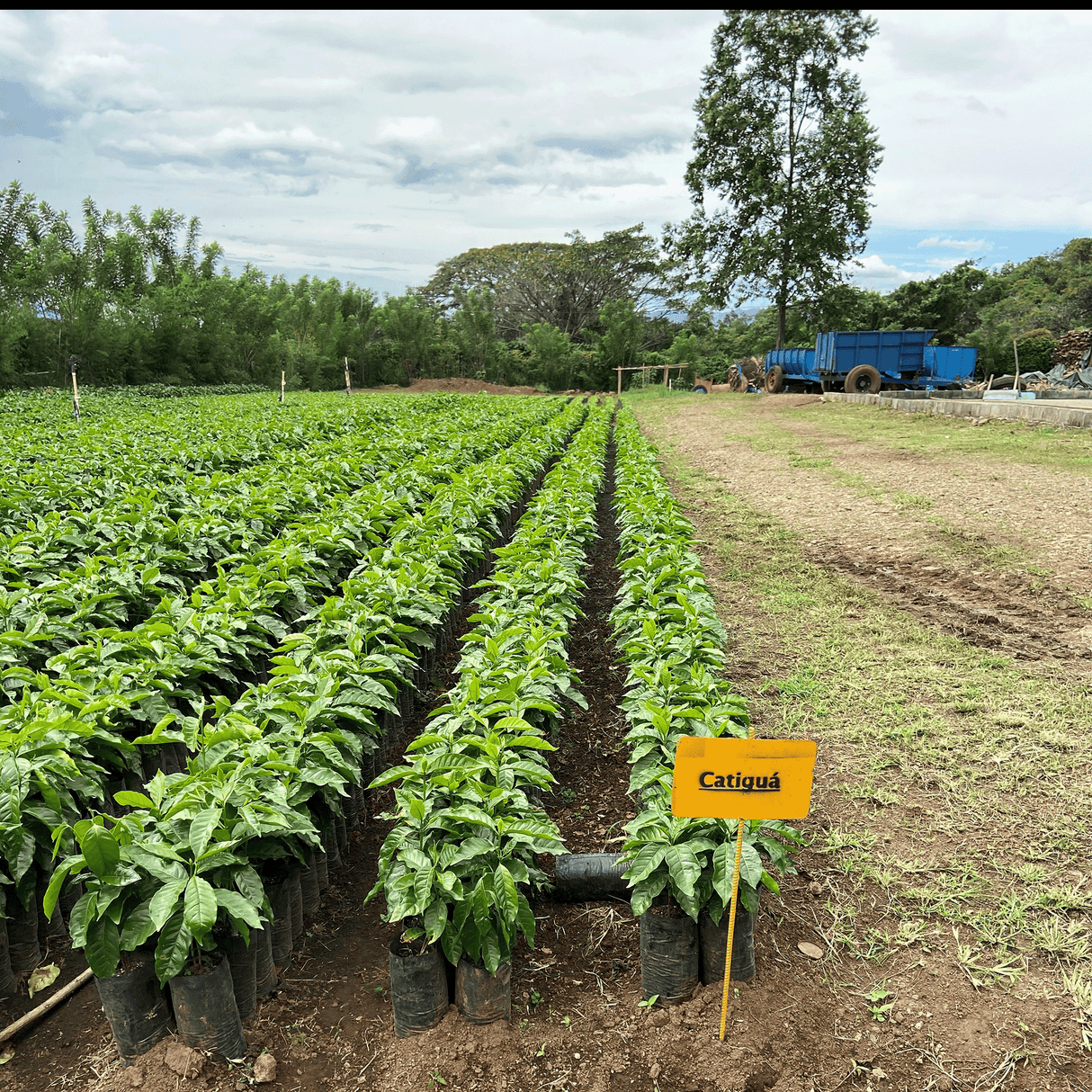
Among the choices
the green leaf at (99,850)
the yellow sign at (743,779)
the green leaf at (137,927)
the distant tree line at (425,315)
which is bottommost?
the green leaf at (137,927)

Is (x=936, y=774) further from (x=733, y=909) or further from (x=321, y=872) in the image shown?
(x=321, y=872)

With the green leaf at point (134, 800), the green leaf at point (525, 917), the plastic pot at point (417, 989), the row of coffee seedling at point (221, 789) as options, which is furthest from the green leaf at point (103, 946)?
the green leaf at point (525, 917)

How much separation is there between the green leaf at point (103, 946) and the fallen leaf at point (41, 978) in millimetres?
830

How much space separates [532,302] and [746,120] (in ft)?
88.7

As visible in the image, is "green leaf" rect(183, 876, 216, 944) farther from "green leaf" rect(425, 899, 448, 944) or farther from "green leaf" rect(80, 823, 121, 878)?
"green leaf" rect(425, 899, 448, 944)

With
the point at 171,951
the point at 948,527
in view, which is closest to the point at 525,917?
the point at 171,951

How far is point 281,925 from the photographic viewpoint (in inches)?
122

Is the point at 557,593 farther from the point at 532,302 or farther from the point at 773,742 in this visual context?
the point at 532,302

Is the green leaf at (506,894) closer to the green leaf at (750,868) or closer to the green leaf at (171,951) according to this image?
the green leaf at (750,868)

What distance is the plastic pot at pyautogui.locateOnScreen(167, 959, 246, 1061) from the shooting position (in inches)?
102

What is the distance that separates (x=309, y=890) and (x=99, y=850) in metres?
1.13

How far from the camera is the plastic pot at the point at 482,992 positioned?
2748 mm

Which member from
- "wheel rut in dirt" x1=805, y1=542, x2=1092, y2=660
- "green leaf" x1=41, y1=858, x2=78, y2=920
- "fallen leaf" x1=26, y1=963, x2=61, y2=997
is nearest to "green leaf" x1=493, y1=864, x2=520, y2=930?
"green leaf" x1=41, y1=858, x2=78, y2=920

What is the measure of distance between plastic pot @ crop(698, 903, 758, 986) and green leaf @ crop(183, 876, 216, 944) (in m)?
1.66
